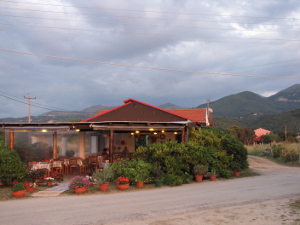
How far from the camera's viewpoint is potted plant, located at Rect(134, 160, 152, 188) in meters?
11.2

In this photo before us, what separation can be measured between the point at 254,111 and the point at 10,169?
8426 cm

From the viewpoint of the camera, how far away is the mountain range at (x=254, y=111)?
56406 millimetres

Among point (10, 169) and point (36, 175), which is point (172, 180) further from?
point (10, 169)

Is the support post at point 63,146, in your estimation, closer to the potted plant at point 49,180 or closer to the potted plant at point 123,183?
the potted plant at point 49,180

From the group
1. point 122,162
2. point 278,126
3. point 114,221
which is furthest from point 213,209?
point 278,126

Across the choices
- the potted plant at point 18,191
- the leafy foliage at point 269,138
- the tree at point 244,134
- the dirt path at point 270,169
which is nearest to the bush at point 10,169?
the potted plant at point 18,191

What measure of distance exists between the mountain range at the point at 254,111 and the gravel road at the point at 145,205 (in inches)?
1764

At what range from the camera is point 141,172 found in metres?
11.5

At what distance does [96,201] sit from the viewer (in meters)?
9.02

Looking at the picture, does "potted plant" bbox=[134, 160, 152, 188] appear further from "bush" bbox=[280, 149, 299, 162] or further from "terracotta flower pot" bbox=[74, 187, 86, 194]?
"bush" bbox=[280, 149, 299, 162]

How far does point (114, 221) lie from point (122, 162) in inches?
211

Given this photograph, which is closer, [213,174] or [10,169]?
[10,169]

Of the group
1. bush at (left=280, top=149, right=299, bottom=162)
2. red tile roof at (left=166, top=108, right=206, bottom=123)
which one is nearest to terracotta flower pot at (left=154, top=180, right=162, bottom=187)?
red tile roof at (left=166, top=108, right=206, bottom=123)

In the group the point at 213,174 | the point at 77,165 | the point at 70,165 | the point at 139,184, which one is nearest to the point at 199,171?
the point at 213,174
